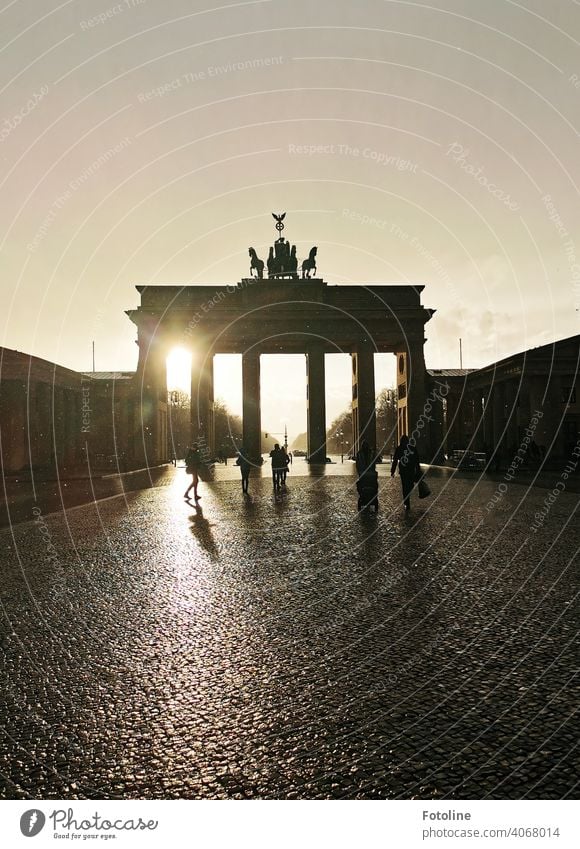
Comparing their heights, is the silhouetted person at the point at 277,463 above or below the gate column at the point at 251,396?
below

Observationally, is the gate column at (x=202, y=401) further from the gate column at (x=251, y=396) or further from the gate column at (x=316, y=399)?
the gate column at (x=316, y=399)

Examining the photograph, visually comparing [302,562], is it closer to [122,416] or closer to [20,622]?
[20,622]

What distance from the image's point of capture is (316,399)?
54.2m

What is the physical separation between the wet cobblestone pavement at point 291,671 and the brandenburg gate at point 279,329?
4244 centimetres

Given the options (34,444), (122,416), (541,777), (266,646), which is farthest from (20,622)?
(122,416)

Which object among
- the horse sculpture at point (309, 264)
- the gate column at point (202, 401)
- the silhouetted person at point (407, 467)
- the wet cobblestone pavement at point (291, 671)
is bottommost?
the wet cobblestone pavement at point (291, 671)

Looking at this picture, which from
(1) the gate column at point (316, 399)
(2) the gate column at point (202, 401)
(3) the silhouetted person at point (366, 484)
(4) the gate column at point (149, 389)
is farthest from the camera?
(1) the gate column at point (316, 399)

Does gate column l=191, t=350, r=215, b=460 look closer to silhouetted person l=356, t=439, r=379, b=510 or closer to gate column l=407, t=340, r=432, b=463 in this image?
gate column l=407, t=340, r=432, b=463

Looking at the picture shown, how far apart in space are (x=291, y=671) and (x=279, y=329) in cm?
4837

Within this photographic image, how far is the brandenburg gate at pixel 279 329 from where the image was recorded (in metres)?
51.6

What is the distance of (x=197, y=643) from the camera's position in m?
5.52

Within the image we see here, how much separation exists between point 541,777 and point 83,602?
17.3ft

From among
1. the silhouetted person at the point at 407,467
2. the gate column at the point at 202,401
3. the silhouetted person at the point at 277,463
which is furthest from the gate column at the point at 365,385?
the silhouetted person at the point at 407,467

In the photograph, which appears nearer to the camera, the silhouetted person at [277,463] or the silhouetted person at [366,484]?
the silhouetted person at [366,484]
